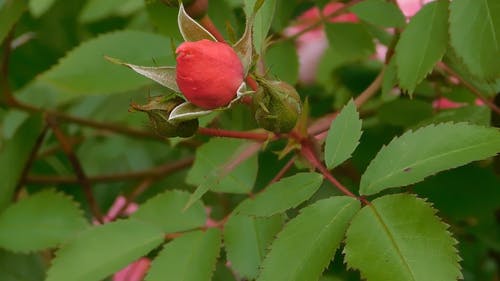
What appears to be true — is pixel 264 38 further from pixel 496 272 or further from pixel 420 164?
pixel 496 272

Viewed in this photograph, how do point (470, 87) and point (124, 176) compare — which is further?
point (124, 176)

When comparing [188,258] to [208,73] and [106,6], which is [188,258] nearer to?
[208,73]

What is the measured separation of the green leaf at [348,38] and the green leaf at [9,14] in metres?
0.34

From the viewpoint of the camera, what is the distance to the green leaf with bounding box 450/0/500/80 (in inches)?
26.4

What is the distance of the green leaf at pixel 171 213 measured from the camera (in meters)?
0.75

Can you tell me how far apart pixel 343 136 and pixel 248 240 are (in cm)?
14

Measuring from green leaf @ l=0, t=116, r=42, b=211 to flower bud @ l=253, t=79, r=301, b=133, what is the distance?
0.48 meters

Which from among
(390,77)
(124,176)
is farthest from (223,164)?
(124,176)

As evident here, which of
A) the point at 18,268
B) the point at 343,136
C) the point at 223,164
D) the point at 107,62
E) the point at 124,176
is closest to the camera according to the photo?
the point at 343,136

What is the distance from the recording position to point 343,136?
0.63m

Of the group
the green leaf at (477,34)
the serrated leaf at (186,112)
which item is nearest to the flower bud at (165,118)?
the serrated leaf at (186,112)

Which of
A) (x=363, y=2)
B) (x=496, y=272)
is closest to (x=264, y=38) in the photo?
(x=363, y=2)

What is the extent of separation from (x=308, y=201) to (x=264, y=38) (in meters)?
0.13

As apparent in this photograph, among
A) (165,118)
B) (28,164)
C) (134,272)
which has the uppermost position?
(165,118)
